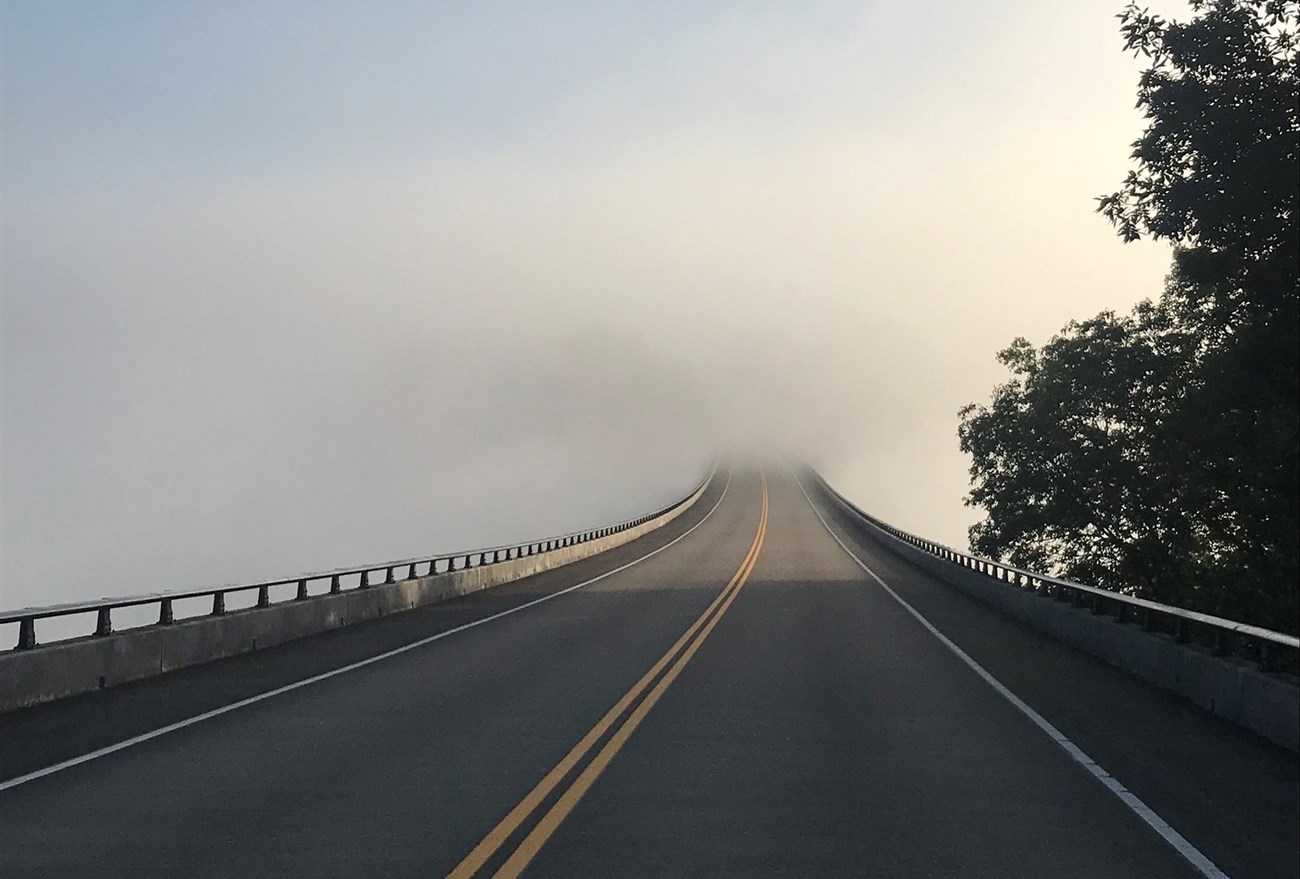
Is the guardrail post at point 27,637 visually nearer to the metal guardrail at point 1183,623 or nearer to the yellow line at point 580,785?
the yellow line at point 580,785

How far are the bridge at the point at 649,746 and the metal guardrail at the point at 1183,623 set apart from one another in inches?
2.8

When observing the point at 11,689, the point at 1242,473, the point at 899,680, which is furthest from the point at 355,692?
the point at 1242,473

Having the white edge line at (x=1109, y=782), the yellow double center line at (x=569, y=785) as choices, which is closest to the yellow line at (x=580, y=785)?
the yellow double center line at (x=569, y=785)

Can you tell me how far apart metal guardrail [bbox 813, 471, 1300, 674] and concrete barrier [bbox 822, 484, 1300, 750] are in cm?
20

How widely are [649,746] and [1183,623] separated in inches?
331

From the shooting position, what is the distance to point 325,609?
1085 inches

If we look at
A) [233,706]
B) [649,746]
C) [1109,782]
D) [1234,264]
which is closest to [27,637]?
[233,706]

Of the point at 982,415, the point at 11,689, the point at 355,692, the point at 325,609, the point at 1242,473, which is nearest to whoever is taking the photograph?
the point at 11,689

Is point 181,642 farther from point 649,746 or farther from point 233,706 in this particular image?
point 649,746

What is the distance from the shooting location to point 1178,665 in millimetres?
17609

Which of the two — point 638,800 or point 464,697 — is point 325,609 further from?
point 638,800

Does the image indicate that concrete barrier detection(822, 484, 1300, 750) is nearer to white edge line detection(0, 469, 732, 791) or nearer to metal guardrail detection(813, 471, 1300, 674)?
metal guardrail detection(813, 471, 1300, 674)

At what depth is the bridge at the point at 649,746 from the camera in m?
8.81

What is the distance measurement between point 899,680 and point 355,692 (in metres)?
6.66
